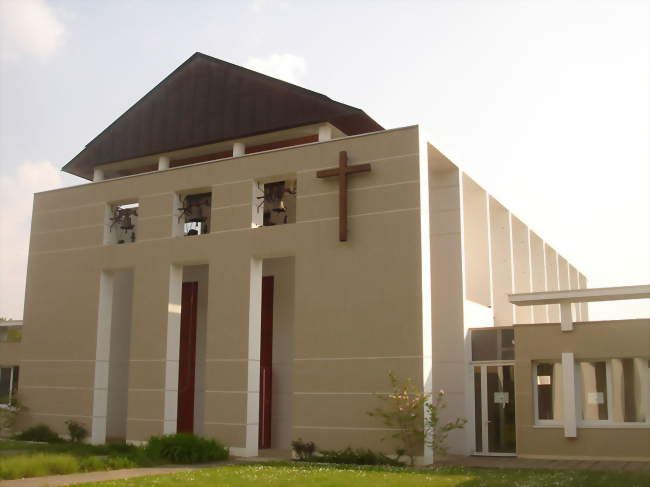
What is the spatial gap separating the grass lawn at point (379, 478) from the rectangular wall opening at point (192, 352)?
7.79 metres

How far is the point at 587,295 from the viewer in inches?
706

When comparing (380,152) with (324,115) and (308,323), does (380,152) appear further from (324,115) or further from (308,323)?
(308,323)

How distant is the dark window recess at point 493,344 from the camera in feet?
66.4

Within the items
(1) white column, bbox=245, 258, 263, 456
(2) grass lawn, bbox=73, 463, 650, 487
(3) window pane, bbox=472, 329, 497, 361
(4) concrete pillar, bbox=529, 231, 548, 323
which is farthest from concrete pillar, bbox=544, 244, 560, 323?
(2) grass lawn, bbox=73, 463, 650, 487

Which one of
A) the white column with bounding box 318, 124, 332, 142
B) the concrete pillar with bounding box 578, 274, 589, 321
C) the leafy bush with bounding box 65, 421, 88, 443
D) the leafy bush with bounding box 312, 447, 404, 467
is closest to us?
→ the leafy bush with bounding box 312, 447, 404, 467

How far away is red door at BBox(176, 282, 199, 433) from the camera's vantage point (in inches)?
916

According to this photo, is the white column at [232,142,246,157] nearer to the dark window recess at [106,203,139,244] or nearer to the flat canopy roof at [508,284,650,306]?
the dark window recess at [106,203,139,244]

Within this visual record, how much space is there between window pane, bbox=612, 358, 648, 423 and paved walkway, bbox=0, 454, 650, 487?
123 cm

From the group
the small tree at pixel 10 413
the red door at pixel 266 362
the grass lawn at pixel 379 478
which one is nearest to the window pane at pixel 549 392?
the grass lawn at pixel 379 478

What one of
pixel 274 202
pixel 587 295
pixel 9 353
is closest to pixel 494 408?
pixel 587 295

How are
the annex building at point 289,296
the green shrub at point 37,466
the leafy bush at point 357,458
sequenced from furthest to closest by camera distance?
the annex building at point 289,296 < the leafy bush at point 357,458 < the green shrub at point 37,466

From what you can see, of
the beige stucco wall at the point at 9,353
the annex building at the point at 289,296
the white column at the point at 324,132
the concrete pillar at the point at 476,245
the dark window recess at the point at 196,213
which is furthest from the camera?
the beige stucco wall at the point at 9,353

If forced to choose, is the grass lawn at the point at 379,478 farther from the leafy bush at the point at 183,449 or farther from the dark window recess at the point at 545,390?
the dark window recess at the point at 545,390

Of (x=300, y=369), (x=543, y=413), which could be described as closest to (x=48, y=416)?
(x=300, y=369)
